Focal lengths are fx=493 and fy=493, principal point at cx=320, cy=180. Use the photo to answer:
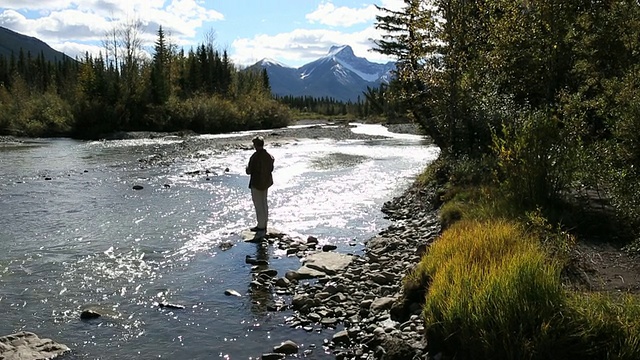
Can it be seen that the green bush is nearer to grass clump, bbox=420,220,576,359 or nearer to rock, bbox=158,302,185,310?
grass clump, bbox=420,220,576,359

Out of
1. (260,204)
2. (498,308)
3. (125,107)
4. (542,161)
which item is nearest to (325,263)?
(260,204)

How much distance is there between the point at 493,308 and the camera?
18.0ft

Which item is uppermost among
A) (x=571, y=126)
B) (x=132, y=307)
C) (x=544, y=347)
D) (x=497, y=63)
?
(x=497, y=63)

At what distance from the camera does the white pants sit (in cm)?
1458

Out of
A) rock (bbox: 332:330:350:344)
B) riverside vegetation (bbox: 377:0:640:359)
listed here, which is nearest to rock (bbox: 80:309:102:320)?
rock (bbox: 332:330:350:344)

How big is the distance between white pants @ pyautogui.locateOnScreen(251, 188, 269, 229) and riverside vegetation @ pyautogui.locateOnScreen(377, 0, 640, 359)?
5220 millimetres

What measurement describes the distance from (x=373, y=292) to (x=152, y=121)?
60.2 metres

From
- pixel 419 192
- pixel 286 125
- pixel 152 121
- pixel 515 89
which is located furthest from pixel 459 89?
pixel 286 125

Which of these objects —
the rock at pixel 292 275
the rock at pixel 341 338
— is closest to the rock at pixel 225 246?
the rock at pixel 292 275

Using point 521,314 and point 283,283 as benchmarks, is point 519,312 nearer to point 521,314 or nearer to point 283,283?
point 521,314

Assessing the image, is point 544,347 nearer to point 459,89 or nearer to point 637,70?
point 637,70

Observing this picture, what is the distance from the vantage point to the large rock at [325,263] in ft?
36.2

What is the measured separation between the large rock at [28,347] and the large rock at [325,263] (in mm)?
4977

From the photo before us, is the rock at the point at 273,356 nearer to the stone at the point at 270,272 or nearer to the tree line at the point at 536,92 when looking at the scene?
the stone at the point at 270,272
